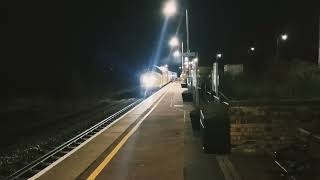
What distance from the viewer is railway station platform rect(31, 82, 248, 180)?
9.83m

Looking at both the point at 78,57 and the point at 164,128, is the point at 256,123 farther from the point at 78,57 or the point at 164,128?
the point at 78,57

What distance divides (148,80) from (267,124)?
5555 centimetres

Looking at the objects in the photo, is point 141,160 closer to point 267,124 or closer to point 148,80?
point 267,124

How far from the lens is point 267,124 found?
12422mm

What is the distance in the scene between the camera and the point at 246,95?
55.9 ft

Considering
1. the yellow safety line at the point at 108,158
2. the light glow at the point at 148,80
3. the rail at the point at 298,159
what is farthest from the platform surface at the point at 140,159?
the light glow at the point at 148,80

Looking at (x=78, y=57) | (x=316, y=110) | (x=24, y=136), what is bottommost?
(x=24, y=136)

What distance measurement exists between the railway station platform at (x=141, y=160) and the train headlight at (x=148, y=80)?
50.1 meters

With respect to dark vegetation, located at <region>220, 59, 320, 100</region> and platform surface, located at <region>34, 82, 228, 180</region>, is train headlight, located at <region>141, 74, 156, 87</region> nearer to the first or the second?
dark vegetation, located at <region>220, 59, 320, 100</region>

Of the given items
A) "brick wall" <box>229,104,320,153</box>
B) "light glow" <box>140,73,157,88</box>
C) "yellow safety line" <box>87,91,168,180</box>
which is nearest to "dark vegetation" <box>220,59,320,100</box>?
"brick wall" <box>229,104,320,153</box>

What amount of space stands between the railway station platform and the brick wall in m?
1.00

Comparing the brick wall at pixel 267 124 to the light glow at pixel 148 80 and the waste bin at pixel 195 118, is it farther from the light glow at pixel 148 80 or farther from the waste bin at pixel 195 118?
the light glow at pixel 148 80

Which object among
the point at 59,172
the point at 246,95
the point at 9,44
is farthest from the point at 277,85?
the point at 9,44

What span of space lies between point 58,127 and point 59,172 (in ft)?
43.9
